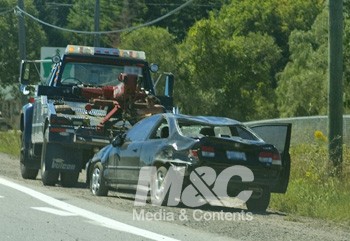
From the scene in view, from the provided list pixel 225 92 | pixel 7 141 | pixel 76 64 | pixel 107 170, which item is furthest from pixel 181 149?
pixel 225 92

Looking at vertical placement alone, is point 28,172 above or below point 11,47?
below

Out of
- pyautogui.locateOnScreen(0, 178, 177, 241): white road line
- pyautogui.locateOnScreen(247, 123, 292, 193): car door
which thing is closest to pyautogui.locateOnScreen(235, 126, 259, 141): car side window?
pyautogui.locateOnScreen(247, 123, 292, 193): car door

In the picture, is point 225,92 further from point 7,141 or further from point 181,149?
point 181,149

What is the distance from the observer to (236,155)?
15500 mm

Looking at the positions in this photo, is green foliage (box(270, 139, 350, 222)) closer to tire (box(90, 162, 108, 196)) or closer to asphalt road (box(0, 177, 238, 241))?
tire (box(90, 162, 108, 196))

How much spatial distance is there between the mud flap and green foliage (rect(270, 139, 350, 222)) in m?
4.09

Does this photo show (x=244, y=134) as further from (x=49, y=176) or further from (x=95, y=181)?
(x=49, y=176)

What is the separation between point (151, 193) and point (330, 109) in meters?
5.33

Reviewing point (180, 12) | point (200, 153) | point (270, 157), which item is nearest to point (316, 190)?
point (270, 157)

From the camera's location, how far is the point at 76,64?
21.7 meters

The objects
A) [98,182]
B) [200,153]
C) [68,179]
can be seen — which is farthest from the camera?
[68,179]

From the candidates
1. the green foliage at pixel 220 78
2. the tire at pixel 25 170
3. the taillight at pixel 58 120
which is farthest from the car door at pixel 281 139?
the green foliage at pixel 220 78

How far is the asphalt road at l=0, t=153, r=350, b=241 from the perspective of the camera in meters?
12.2

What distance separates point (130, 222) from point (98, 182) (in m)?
4.54
